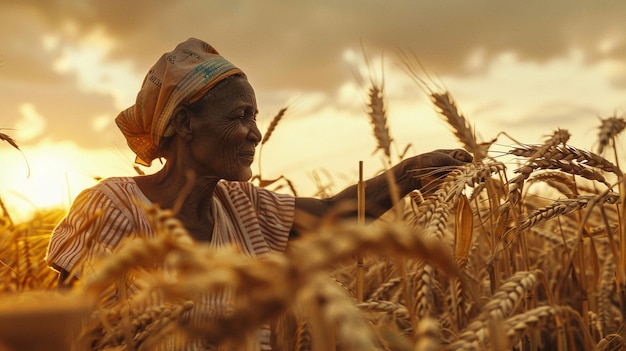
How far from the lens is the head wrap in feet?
7.76

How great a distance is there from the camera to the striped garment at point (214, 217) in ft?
7.14

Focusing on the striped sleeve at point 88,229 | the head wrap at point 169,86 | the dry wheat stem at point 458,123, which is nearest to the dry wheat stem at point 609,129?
the dry wheat stem at point 458,123

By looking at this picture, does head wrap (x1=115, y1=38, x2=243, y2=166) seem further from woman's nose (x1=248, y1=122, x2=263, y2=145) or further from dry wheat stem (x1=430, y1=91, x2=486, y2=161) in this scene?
dry wheat stem (x1=430, y1=91, x2=486, y2=161)

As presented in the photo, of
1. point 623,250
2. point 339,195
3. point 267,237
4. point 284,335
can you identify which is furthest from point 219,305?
point 623,250

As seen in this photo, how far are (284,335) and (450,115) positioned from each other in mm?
837

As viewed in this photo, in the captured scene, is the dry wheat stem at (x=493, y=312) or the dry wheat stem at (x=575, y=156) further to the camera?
the dry wheat stem at (x=575, y=156)

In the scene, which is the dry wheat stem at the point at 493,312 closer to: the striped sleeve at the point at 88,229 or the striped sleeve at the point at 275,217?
the striped sleeve at the point at 88,229

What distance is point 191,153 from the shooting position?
2.47 meters

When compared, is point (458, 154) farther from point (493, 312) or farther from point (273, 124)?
point (493, 312)

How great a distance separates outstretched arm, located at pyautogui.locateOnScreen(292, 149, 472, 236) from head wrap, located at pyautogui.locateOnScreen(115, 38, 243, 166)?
62 centimetres

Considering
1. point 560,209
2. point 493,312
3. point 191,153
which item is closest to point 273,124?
point 191,153

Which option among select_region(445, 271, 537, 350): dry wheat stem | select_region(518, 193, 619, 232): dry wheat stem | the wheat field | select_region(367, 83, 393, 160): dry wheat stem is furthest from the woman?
select_region(445, 271, 537, 350): dry wheat stem

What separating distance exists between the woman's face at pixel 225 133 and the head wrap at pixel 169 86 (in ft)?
0.20

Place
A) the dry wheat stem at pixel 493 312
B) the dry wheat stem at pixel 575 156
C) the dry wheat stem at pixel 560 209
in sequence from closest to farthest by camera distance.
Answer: the dry wheat stem at pixel 493 312
the dry wheat stem at pixel 560 209
the dry wheat stem at pixel 575 156
